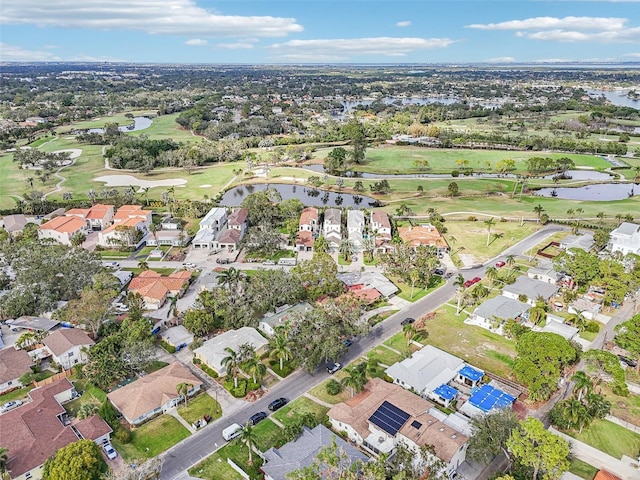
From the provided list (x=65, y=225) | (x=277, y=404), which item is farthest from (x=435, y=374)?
(x=65, y=225)

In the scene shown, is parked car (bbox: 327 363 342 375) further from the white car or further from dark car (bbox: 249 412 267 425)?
the white car

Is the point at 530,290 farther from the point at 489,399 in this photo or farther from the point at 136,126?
the point at 136,126

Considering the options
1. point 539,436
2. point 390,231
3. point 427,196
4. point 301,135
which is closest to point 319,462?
point 539,436

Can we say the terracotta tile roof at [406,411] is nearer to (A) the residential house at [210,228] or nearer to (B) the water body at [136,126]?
(A) the residential house at [210,228]

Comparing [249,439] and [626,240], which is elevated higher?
[626,240]

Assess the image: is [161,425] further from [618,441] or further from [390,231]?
[390,231]

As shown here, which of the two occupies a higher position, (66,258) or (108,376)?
(66,258)
